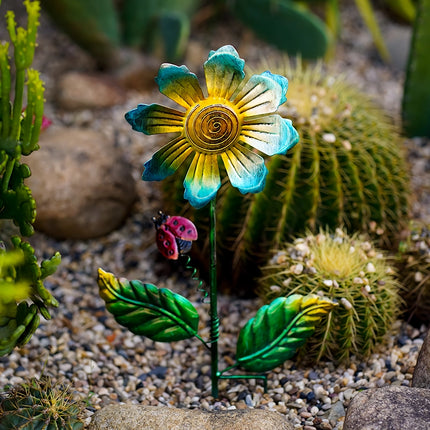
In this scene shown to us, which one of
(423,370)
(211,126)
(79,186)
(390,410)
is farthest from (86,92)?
(390,410)

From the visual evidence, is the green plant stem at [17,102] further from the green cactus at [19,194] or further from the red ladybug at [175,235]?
the red ladybug at [175,235]

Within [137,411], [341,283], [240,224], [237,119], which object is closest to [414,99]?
[240,224]

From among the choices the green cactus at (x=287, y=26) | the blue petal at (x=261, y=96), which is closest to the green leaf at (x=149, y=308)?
the blue petal at (x=261, y=96)

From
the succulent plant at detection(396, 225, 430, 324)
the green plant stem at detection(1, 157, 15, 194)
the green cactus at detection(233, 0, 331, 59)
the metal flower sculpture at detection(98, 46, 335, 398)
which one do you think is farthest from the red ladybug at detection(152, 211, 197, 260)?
the green cactus at detection(233, 0, 331, 59)

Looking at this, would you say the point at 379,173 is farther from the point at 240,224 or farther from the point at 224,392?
the point at 224,392

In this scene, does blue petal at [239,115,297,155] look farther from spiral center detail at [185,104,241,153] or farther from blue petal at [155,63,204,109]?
blue petal at [155,63,204,109]

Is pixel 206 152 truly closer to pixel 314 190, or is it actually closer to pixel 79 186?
pixel 314 190
